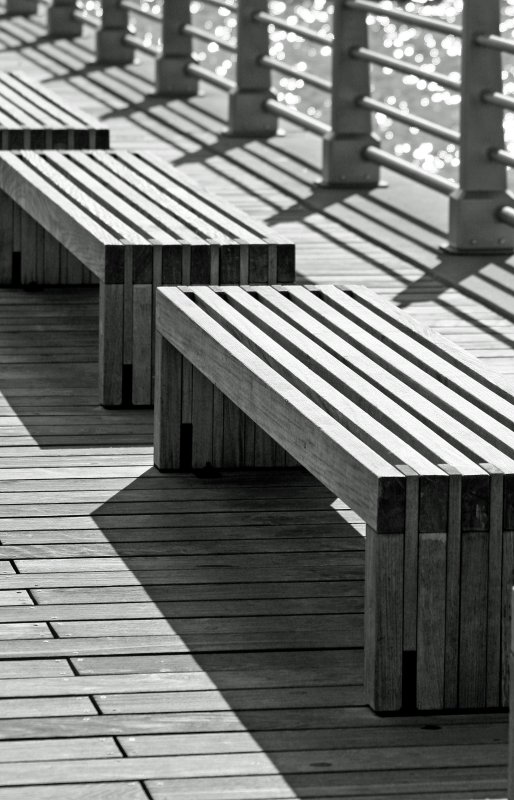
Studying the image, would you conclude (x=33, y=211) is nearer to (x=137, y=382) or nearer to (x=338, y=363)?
(x=137, y=382)

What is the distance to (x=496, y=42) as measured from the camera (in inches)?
274

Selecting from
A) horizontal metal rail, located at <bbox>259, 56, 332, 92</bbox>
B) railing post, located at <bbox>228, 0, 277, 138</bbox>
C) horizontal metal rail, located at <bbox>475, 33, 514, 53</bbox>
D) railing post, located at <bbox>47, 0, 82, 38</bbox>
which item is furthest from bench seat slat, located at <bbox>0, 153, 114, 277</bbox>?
railing post, located at <bbox>47, 0, 82, 38</bbox>

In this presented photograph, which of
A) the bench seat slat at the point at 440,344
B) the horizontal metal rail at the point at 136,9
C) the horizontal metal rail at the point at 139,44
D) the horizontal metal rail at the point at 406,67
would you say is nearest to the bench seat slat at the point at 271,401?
the bench seat slat at the point at 440,344

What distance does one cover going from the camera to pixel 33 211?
20.4ft

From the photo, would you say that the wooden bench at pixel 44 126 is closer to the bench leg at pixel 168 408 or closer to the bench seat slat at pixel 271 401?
the bench seat slat at pixel 271 401

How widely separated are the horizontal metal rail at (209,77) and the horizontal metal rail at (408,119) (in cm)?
177

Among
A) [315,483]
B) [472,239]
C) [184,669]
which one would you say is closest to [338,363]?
[315,483]

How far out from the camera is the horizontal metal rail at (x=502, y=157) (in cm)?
696

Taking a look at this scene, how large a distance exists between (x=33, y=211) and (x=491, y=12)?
6.70 feet

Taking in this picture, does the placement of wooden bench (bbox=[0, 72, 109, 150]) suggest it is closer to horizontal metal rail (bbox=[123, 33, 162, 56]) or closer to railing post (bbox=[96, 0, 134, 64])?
horizontal metal rail (bbox=[123, 33, 162, 56])

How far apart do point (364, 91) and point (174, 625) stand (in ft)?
16.8

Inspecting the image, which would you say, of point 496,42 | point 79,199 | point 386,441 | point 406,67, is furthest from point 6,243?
point 386,441

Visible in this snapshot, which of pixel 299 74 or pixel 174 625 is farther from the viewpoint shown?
pixel 299 74

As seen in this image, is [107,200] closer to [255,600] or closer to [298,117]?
[255,600]
